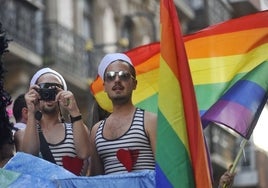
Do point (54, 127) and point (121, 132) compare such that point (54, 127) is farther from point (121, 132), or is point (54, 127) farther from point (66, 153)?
point (121, 132)

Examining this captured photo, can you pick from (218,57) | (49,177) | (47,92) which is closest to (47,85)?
(47,92)

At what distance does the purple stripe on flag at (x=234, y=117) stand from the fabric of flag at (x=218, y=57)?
77 millimetres

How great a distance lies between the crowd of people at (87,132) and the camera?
627 cm

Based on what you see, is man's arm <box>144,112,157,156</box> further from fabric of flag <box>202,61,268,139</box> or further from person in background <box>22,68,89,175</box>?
fabric of flag <box>202,61,268,139</box>

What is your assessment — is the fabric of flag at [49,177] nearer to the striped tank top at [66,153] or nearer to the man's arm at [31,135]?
the man's arm at [31,135]

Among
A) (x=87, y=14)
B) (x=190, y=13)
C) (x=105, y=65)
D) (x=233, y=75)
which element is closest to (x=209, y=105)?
(x=233, y=75)

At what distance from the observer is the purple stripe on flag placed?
7672 millimetres

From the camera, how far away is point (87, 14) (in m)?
22.9

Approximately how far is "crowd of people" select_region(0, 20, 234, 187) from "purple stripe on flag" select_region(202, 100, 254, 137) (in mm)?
1374

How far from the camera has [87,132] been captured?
21.0 ft

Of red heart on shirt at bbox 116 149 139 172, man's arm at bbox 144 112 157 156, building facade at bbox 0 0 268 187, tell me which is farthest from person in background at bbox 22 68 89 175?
building facade at bbox 0 0 268 187

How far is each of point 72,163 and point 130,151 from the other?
420 mm

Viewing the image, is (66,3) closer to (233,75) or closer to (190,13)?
(190,13)

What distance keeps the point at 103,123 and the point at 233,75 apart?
189 centimetres
